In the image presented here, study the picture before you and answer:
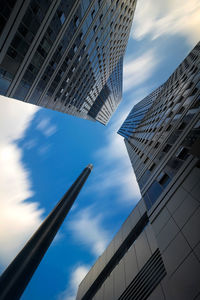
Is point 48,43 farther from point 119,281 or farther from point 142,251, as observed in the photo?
point 119,281

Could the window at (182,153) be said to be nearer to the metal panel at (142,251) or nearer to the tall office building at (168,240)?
the tall office building at (168,240)

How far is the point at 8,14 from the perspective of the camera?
14.0 metres

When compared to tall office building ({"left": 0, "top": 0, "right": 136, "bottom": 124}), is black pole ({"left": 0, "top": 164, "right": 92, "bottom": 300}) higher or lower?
lower

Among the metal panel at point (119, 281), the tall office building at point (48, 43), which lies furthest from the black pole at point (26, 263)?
the tall office building at point (48, 43)

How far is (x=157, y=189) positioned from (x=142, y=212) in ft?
15.0

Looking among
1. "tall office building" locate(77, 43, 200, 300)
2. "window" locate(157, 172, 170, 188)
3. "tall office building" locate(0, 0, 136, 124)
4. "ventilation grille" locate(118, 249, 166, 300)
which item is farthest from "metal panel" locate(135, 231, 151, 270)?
"tall office building" locate(0, 0, 136, 124)

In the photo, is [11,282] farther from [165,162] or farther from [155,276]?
[165,162]

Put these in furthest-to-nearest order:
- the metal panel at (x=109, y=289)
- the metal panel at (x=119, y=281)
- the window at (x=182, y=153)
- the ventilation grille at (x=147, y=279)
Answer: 1. the metal panel at (x=109, y=289)
2. the metal panel at (x=119, y=281)
3. the window at (x=182, y=153)
4. the ventilation grille at (x=147, y=279)

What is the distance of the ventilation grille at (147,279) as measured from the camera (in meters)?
12.7

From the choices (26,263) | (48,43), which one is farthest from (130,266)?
(48,43)

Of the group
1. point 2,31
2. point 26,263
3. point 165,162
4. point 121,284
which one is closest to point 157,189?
point 165,162

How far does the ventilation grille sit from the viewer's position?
12.7 meters

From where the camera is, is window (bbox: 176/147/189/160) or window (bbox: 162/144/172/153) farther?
window (bbox: 162/144/172/153)

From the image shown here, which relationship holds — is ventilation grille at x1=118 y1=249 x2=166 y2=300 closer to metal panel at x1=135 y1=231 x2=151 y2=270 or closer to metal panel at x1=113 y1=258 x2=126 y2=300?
metal panel at x1=135 y1=231 x2=151 y2=270
